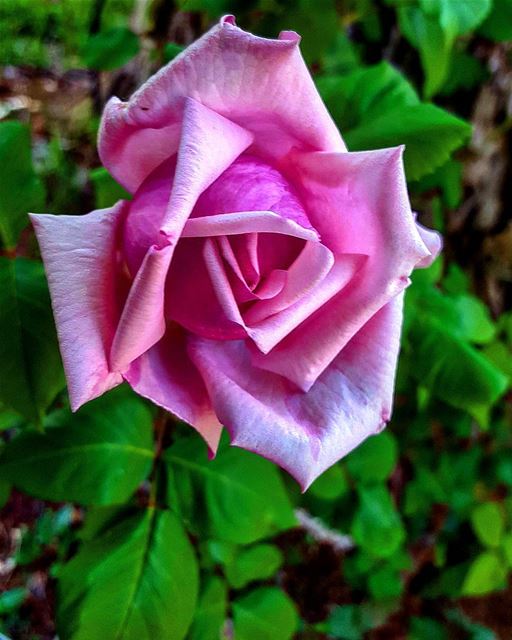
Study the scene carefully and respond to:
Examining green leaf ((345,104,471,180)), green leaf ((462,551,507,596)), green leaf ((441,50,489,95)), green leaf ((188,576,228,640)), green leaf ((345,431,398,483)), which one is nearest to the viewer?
green leaf ((345,104,471,180))

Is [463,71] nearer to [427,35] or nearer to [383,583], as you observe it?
[427,35]

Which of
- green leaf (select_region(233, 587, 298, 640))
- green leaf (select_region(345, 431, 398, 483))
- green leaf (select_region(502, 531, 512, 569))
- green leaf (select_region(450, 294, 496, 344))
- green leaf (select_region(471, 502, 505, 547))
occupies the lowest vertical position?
green leaf (select_region(502, 531, 512, 569))

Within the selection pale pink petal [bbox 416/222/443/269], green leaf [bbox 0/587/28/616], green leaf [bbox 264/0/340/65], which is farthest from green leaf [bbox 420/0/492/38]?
green leaf [bbox 0/587/28/616]

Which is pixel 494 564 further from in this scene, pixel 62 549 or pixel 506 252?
pixel 62 549

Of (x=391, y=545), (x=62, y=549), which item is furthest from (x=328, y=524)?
(x=62, y=549)

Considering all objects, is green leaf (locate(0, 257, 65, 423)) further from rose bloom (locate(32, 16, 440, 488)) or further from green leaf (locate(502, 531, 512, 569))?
green leaf (locate(502, 531, 512, 569))
